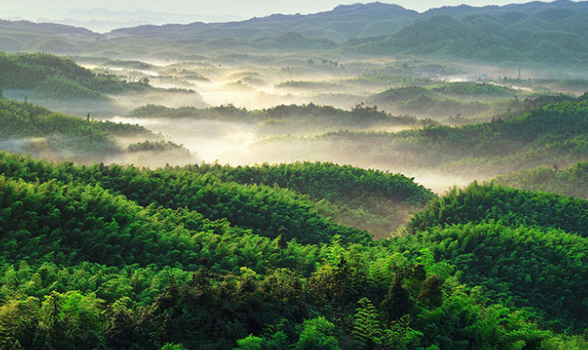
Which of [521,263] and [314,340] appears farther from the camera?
[521,263]

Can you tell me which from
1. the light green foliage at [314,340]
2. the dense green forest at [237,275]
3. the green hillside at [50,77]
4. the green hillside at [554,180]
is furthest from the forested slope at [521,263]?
the green hillside at [50,77]

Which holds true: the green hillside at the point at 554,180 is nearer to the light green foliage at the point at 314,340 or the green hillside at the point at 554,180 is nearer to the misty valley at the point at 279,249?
the misty valley at the point at 279,249

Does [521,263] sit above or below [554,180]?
above

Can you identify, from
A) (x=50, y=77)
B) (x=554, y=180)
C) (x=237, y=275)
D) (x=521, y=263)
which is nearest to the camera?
(x=237, y=275)

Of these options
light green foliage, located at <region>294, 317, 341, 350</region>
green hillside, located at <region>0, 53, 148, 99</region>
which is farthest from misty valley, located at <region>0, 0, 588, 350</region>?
green hillside, located at <region>0, 53, 148, 99</region>

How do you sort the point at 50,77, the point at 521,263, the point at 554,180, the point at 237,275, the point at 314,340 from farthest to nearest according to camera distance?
the point at 50,77 < the point at 554,180 < the point at 521,263 < the point at 237,275 < the point at 314,340

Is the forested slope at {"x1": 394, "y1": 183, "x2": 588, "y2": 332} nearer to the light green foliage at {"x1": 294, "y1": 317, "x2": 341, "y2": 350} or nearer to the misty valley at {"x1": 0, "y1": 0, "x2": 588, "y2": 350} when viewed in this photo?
the misty valley at {"x1": 0, "y1": 0, "x2": 588, "y2": 350}

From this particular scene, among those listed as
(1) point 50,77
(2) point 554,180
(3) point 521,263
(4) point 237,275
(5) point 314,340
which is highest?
(1) point 50,77

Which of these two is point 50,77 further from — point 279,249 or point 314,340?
point 314,340

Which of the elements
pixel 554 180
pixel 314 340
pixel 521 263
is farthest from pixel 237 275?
pixel 554 180
